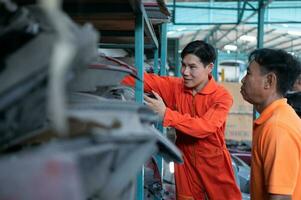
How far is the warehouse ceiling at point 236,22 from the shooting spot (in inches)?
313

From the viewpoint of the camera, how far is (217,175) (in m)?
2.99

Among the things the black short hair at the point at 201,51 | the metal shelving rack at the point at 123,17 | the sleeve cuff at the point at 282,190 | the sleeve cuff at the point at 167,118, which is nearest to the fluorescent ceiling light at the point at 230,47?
the black short hair at the point at 201,51

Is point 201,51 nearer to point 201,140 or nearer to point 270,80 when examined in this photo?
point 201,140

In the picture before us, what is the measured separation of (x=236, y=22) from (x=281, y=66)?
610cm

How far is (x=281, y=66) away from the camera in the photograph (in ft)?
7.23

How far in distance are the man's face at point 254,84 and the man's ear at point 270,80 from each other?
0.02 meters

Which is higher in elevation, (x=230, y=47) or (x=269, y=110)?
(x=230, y=47)

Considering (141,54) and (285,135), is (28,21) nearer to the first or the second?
(141,54)

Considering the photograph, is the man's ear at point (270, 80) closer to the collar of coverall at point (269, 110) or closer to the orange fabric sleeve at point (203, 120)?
the collar of coverall at point (269, 110)

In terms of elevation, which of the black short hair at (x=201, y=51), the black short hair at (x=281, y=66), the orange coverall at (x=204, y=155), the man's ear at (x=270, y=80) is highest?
the black short hair at (x=201, y=51)

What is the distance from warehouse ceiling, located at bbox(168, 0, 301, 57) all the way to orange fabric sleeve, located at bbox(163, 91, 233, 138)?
11.8 ft

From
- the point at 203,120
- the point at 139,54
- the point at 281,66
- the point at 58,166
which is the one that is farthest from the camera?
the point at 203,120

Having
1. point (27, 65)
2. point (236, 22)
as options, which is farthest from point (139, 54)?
point (236, 22)

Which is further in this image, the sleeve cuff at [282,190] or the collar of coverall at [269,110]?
the collar of coverall at [269,110]
